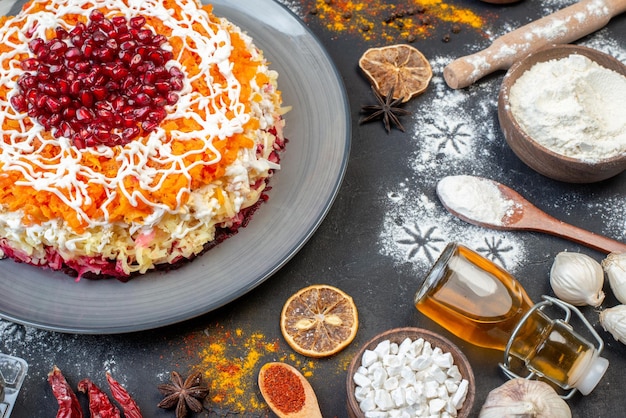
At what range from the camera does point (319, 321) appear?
3.05m

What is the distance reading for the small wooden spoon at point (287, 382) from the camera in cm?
288

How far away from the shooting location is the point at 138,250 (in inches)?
111

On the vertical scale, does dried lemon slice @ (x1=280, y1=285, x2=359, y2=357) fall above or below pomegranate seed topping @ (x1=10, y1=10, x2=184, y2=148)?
below

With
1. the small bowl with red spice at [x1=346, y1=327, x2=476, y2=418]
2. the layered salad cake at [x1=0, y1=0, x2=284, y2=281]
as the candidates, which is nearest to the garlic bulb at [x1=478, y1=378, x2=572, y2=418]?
the small bowl with red spice at [x1=346, y1=327, x2=476, y2=418]

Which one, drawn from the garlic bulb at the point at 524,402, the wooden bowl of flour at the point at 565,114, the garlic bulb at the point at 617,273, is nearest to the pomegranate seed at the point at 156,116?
the wooden bowl of flour at the point at 565,114

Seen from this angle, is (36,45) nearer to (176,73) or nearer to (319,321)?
(176,73)

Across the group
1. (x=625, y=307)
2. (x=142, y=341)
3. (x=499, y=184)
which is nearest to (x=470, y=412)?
(x=625, y=307)

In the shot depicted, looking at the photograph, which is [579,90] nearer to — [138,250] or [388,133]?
[388,133]

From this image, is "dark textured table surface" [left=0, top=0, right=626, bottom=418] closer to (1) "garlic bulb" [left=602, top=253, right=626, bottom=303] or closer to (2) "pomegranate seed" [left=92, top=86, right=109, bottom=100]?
(1) "garlic bulb" [left=602, top=253, right=626, bottom=303]

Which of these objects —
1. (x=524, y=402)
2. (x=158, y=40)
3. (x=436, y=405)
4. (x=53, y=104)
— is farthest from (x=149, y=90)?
(x=524, y=402)

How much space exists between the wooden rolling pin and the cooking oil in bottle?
1093mm

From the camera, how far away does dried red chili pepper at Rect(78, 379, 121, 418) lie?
284 centimetres

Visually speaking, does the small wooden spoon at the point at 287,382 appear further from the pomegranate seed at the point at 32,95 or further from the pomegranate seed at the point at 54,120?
the pomegranate seed at the point at 32,95

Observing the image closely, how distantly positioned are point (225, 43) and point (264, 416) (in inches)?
60.4
